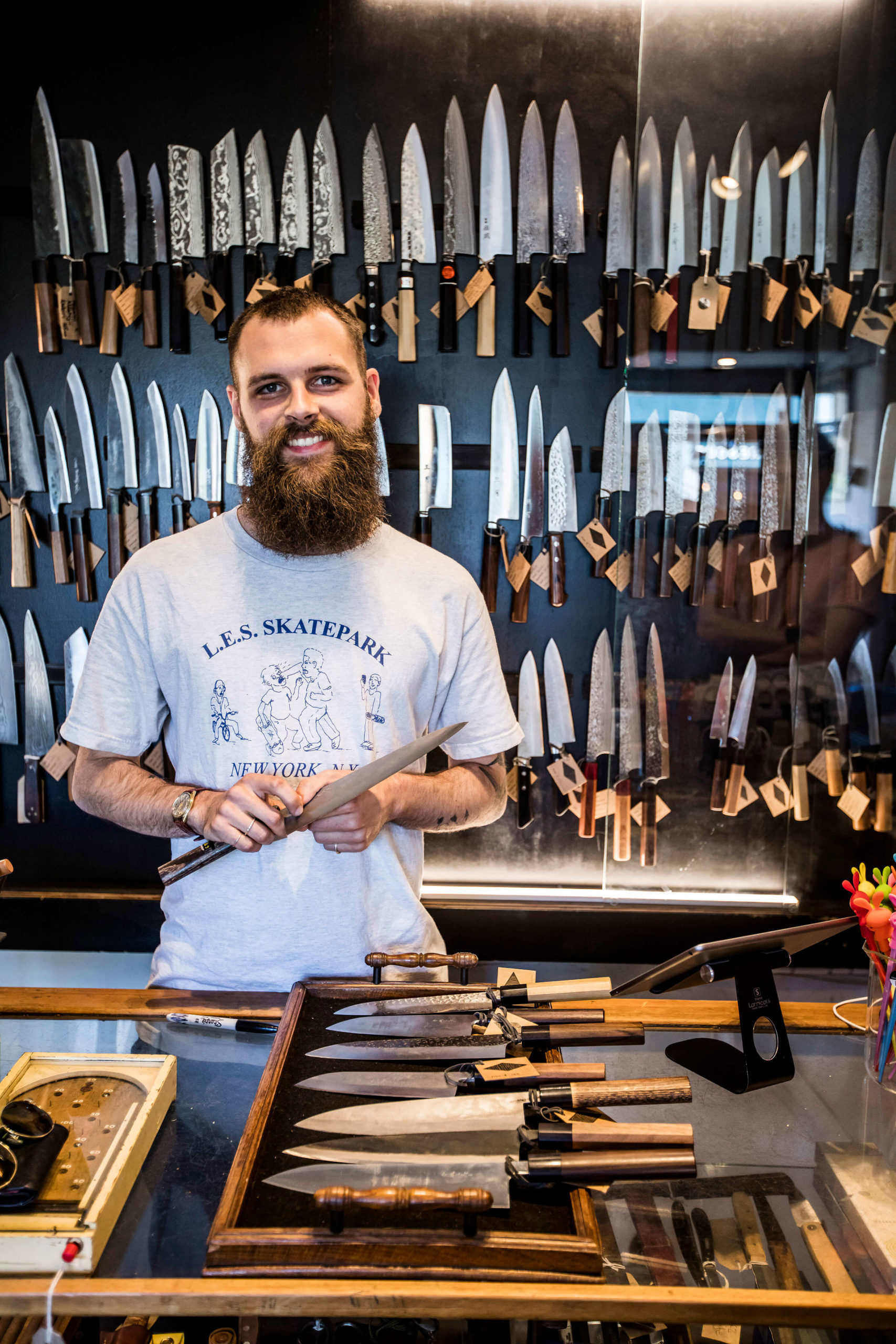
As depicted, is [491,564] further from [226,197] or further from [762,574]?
[226,197]

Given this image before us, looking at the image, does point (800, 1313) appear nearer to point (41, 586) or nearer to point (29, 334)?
point (41, 586)

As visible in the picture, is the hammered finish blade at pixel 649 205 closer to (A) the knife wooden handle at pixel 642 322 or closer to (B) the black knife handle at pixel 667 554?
(A) the knife wooden handle at pixel 642 322

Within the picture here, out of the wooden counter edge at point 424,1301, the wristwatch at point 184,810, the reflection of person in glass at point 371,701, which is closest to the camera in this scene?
the wooden counter edge at point 424,1301

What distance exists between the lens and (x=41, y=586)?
2.65 m

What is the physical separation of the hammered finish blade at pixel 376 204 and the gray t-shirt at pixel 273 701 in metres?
1.28

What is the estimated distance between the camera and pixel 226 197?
8.15 feet

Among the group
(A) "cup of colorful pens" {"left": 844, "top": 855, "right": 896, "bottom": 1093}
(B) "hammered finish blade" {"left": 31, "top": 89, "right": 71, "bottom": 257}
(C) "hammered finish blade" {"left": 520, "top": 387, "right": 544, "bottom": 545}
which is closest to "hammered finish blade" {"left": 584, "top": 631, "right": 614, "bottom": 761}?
(C) "hammered finish blade" {"left": 520, "top": 387, "right": 544, "bottom": 545}

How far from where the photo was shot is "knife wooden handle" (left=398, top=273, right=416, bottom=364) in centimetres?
248

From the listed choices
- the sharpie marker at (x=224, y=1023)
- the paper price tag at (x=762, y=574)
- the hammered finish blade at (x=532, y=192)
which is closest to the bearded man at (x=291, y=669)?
the sharpie marker at (x=224, y=1023)

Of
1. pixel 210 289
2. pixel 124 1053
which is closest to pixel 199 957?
pixel 124 1053

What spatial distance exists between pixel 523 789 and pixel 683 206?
1.70m

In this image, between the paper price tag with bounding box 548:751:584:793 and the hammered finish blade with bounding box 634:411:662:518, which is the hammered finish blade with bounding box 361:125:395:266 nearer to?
the hammered finish blade with bounding box 634:411:662:518

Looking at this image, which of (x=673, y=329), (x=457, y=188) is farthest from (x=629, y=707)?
(x=457, y=188)

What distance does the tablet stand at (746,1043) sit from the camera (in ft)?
3.51
